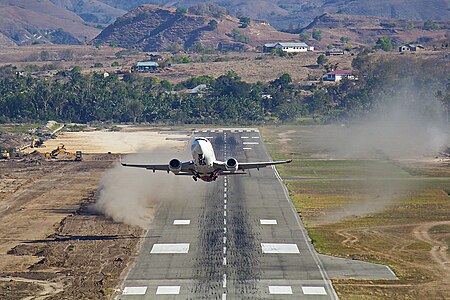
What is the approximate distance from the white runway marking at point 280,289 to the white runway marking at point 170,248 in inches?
645

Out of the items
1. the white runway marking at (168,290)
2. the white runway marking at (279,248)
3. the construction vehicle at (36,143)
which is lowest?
the construction vehicle at (36,143)

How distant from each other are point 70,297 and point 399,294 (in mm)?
30533

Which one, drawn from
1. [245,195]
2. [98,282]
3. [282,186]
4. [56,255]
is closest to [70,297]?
[98,282]

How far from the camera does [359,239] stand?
101 m

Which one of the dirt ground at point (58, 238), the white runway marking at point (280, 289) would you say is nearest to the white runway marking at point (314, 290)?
the white runway marking at point (280, 289)

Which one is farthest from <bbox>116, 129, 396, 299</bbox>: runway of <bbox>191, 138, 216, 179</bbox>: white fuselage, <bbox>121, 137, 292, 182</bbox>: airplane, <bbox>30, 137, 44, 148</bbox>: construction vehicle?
<bbox>30, 137, 44, 148</bbox>: construction vehicle

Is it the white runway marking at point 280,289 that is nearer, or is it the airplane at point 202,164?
the white runway marking at point 280,289

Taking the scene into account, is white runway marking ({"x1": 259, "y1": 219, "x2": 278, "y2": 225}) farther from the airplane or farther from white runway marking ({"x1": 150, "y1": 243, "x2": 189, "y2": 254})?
the airplane

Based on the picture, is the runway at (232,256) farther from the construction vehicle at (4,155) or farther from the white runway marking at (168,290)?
the construction vehicle at (4,155)

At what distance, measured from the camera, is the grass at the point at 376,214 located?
83.7 meters

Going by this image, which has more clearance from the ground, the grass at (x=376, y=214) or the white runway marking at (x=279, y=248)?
the white runway marking at (x=279, y=248)

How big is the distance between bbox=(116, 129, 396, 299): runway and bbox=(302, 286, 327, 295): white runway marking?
0.09 m

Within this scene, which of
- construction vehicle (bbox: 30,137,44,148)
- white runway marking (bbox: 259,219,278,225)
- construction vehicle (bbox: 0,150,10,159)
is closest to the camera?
white runway marking (bbox: 259,219,278,225)

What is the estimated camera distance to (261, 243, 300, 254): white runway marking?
95688 millimetres
